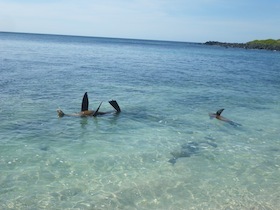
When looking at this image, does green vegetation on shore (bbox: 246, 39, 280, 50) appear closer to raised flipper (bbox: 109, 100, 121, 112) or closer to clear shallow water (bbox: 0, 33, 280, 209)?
clear shallow water (bbox: 0, 33, 280, 209)

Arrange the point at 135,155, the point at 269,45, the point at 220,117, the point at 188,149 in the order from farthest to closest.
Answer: the point at 269,45 → the point at 220,117 → the point at 188,149 → the point at 135,155

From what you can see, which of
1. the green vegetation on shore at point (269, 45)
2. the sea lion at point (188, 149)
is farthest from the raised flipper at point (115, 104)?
the green vegetation on shore at point (269, 45)

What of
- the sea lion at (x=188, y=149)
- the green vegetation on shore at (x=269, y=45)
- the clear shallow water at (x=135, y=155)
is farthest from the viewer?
the green vegetation on shore at (x=269, y=45)

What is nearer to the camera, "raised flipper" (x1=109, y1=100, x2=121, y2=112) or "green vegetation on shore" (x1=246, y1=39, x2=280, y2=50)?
"raised flipper" (x1=109, y1=100, x2=121, y2=112)

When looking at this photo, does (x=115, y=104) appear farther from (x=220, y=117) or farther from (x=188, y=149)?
(x=188, y=149)

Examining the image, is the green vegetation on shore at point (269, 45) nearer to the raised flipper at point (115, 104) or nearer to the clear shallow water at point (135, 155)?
the clear shallow water at point (135, 155)

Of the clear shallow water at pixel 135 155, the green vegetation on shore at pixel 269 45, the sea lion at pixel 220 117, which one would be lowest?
the clear shallow water at pixel 135 155

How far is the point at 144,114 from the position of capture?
20922mm

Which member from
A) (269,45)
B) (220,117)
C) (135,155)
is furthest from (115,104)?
(269,45)

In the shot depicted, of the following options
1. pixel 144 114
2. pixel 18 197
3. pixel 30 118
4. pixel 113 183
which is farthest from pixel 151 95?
pixel 18 197

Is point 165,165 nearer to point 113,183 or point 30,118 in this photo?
point 113,183

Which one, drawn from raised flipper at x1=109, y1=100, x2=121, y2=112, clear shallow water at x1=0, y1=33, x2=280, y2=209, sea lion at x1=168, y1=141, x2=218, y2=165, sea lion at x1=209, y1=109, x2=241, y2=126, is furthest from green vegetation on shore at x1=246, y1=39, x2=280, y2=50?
sea lion at x1=168, y1=141, x2=218, y2=165

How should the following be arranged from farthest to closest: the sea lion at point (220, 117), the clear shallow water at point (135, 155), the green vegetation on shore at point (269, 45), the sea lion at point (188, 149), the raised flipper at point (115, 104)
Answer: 1. the green vegetation on shore at point (269, 45)
2. the raised flipper at point (115, 104)
3. the sea lion at point (220, 117)
4. the sea lion at point (188, 149)
5. the clear shallow water at point (135, 155)

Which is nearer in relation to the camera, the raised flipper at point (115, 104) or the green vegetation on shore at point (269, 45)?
the raised flipper at point (115, 104)
